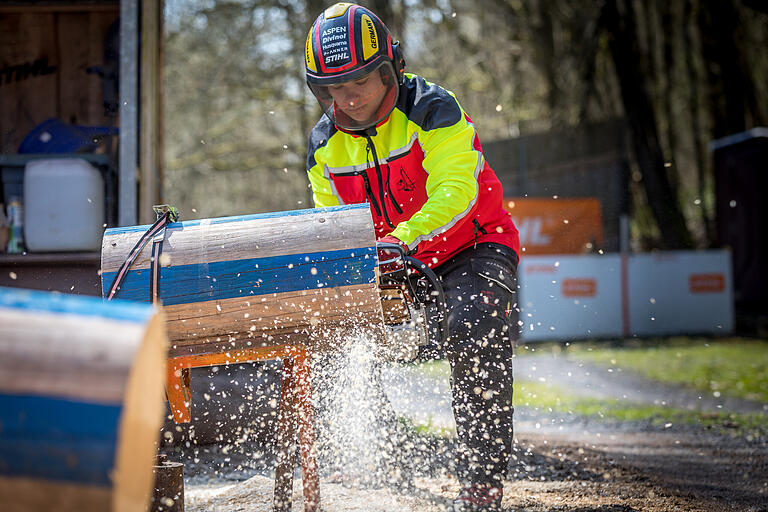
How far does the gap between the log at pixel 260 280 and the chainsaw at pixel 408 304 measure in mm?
159

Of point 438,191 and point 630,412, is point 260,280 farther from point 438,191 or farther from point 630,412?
point 630,412

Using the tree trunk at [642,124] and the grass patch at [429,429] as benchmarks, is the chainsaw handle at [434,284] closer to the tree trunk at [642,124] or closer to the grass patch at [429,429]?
the grass patch at [429,429]

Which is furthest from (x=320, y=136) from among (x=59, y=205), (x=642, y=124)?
(x=642, y=124)

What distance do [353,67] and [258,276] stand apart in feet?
3.29

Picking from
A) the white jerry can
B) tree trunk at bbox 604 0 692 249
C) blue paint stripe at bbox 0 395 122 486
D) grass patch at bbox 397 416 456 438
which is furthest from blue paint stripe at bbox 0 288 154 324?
tree trunk at bbox 604 0 692 249

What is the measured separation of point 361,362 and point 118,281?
1.19 metres

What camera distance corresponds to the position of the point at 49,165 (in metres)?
5.75

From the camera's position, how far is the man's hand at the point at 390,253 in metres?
3.04

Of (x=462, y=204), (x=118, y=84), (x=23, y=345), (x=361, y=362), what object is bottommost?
(x=361, y=362)

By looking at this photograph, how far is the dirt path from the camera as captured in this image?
372cm

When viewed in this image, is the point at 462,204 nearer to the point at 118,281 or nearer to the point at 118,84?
the point at 118,281

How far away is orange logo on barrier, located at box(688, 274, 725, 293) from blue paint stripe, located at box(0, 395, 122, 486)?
425 inches

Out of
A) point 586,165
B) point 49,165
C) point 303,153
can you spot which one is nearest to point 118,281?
point 49,165

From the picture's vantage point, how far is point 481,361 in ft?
11.4
